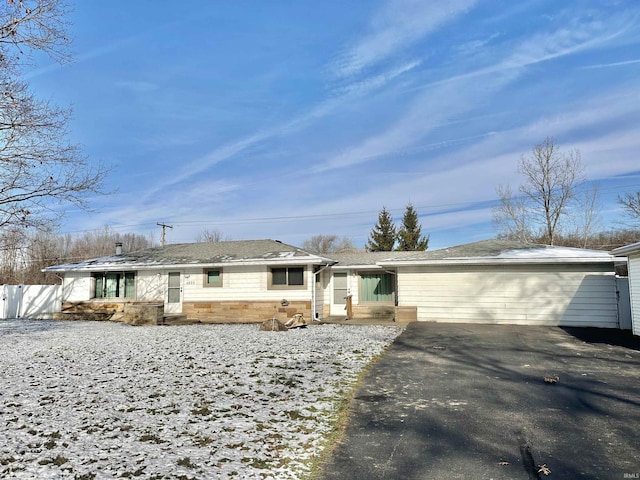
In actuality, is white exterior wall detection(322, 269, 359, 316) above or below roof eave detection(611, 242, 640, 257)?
below

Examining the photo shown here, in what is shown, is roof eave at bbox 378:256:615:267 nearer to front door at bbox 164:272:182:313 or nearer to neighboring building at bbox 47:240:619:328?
neighboring building at bbox 47:240:619:328

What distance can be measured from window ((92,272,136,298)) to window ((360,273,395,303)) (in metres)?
10.6

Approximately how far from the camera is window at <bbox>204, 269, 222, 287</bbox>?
1670 cm

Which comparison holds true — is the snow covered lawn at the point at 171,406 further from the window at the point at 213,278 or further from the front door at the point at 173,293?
the front door at the point at 173,293

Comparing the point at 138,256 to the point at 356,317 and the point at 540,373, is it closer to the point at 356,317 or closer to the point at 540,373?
the point at 356,317

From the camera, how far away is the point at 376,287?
57.2 ft

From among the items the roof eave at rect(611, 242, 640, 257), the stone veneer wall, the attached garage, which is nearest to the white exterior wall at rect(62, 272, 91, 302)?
the stone veneer wall

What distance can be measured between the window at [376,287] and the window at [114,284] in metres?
10.6

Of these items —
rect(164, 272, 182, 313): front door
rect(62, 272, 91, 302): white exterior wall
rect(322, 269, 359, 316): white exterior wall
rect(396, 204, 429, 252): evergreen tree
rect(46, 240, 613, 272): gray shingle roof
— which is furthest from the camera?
rect(396, 204, 429, 252): evergreen tree

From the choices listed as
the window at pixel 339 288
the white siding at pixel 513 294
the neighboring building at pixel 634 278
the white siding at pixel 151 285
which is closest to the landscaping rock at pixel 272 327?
the white siding at pixel 513 294

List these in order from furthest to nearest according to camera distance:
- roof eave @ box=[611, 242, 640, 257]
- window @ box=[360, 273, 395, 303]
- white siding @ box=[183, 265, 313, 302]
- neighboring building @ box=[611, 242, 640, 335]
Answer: window @ box=[360, 273, 395, 303], white siding @ box=[183, 265, 313, 302], neighboring building @ box=[611, 242, 640, 335], roof eave @ box=[611, 242, 640, 257]

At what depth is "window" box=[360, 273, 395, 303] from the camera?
17.3m

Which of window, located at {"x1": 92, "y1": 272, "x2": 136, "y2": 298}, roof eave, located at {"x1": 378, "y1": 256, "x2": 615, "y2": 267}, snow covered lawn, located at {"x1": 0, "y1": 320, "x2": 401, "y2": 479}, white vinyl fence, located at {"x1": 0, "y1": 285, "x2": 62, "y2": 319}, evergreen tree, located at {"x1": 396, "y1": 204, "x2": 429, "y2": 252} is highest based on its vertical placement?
evergreen tree, located at {"x1": 396, "y1": 204, "x2": 429, "y2": 252}

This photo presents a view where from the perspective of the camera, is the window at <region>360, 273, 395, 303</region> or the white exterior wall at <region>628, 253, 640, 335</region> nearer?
the white exterior wall at <region>628, 253, 640, 335</region>
